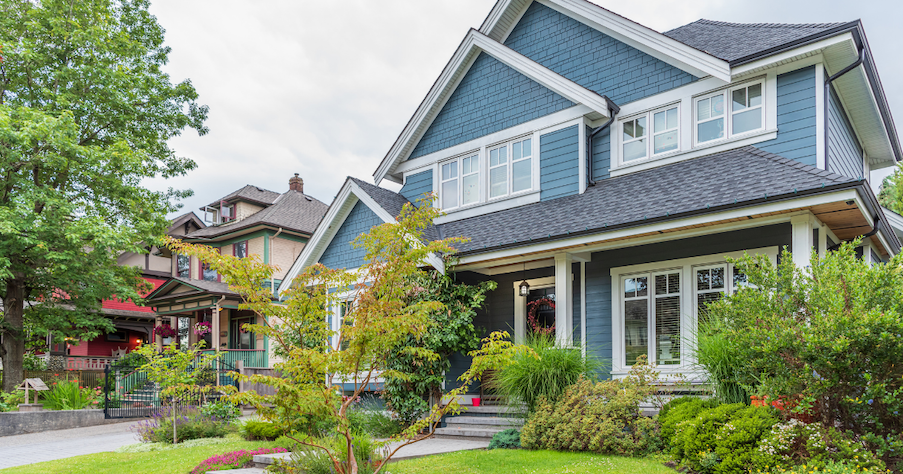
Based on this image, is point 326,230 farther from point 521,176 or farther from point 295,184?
point 295,184

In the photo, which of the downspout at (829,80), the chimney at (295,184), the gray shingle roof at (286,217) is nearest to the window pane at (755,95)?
the downspout at (829,80)

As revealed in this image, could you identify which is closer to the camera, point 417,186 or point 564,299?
point 564,299

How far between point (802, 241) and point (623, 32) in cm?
550

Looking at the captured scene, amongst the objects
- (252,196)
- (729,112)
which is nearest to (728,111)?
(729,112)

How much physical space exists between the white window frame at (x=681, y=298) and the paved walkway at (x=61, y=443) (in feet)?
29.2

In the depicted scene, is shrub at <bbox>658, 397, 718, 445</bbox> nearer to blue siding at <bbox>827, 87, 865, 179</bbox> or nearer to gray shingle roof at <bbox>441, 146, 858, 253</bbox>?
gray shingle roof at <bbox>441, 146, 858, 253</bbox>

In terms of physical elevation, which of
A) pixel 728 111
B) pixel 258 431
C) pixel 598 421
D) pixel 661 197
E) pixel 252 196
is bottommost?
pixel 258 431

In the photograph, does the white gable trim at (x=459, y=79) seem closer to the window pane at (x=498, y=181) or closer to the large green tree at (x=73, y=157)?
the window pane at (x=498, y=181)

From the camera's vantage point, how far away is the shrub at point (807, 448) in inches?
221

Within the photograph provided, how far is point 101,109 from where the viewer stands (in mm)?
17703

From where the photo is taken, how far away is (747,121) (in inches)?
396

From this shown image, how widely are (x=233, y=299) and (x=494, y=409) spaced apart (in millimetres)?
15565

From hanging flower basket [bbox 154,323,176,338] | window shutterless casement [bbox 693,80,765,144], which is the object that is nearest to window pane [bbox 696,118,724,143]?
window shutterless casement [bbox 693,80,765,144]

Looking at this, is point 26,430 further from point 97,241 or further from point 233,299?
point 233,299
